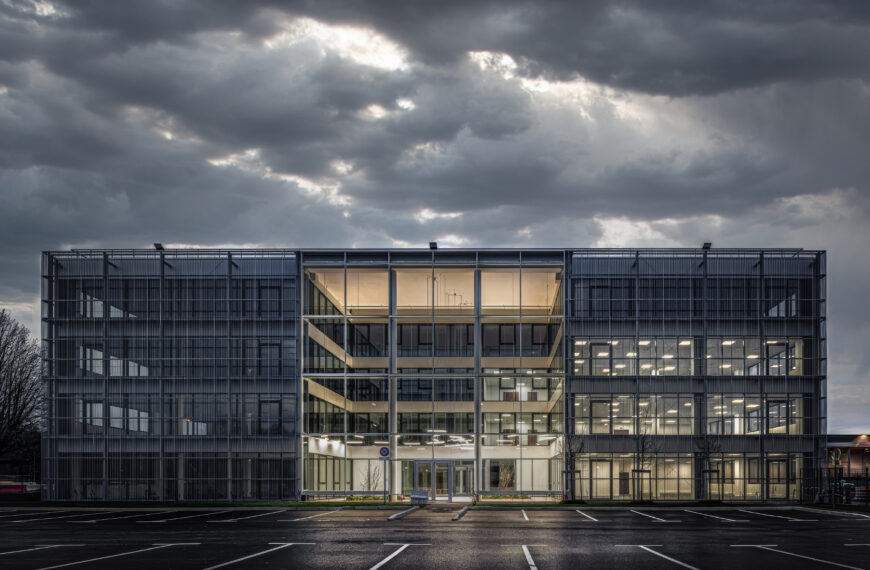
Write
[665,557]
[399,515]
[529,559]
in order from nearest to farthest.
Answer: [529,559]
[665,557]
[399,515]

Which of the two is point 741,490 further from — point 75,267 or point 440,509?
point 75,267

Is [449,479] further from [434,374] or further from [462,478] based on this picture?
[434,374]

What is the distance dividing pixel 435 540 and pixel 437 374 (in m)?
26.8

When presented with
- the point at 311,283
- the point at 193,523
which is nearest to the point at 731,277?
the point at 311,283

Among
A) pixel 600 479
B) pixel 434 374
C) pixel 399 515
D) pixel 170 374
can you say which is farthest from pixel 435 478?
pixel 170 374

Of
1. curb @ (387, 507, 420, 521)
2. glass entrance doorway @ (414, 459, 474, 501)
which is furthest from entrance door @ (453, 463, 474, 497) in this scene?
curb @ (387, 507, 420, 521)

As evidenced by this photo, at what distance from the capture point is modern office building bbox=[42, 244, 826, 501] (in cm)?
4931

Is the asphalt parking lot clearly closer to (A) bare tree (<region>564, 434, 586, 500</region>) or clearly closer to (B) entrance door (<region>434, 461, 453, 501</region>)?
(A) bare tree (<region>564, 434, 586, 500</region>)

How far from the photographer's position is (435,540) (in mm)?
24984

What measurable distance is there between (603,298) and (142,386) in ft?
90.9

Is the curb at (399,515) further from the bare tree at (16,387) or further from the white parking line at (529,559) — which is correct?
the bare tree at (16,387)

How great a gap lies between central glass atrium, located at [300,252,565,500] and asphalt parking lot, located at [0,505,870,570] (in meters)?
10.6

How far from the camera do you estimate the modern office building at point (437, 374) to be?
162 feet

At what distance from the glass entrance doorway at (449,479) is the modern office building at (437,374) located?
0.12m
